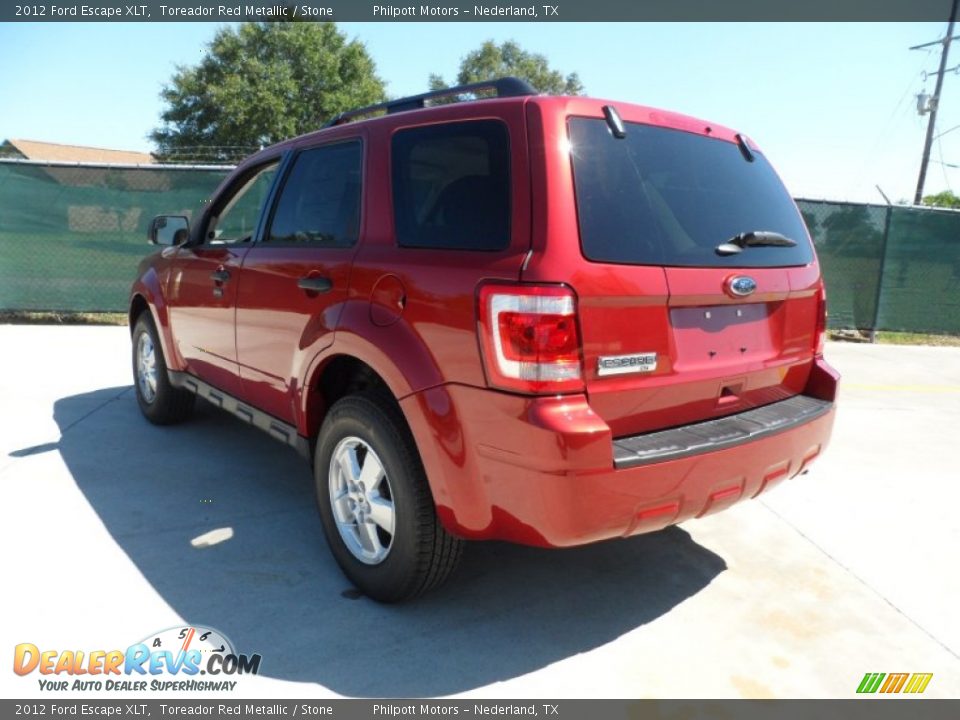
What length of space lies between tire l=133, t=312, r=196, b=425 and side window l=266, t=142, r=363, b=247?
187cm

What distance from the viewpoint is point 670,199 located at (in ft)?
8.59

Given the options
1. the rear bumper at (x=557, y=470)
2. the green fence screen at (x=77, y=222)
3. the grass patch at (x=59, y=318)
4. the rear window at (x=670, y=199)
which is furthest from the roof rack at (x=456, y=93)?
the grass patch at (x=59, y=318)

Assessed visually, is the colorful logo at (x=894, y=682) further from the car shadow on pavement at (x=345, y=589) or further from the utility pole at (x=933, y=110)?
the utility pole at (x=933, y=110)

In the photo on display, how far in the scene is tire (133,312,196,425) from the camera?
16.4 feet

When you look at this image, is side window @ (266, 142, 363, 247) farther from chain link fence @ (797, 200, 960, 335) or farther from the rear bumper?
chain link fence @ (797, 200, 960, 335)

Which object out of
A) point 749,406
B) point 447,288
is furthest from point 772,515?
point 447,288

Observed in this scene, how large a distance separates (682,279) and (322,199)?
1754mm

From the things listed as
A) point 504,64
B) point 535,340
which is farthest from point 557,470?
point 504,64

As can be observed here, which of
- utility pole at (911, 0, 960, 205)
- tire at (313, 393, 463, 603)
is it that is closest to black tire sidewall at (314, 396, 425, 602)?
tire at (313, 393, 463, 603)

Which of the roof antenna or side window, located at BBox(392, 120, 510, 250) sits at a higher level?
the roof antenna

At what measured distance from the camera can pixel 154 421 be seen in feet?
17.1

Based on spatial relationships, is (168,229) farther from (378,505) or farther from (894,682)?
(894,682)

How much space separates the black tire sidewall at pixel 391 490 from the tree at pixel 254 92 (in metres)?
27.7
